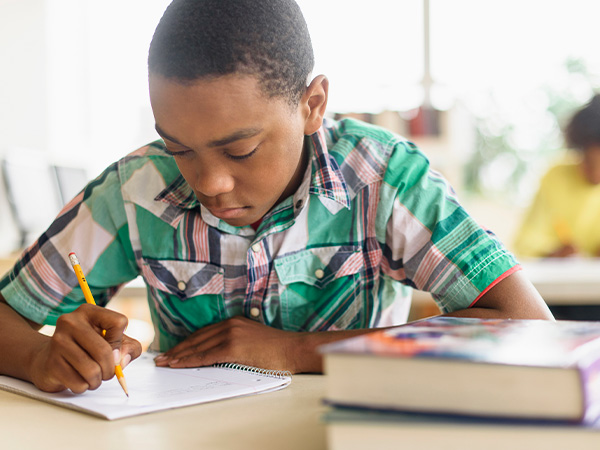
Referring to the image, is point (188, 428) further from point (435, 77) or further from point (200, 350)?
point (435, 77)

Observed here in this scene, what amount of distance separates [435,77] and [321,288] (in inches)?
175

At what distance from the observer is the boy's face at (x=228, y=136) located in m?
0.82

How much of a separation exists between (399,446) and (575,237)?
288 cm

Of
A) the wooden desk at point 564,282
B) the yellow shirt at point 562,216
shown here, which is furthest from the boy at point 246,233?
the yellow shirt at point 562,216

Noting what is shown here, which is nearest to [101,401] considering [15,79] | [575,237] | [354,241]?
[354,241]

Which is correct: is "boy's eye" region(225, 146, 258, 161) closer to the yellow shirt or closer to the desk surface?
the desk surface

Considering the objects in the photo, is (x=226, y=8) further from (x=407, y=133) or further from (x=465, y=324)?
(x=407, y=133)

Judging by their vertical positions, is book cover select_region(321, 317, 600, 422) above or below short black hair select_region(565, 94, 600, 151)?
above

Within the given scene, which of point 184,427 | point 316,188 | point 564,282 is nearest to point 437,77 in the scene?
point 564,282

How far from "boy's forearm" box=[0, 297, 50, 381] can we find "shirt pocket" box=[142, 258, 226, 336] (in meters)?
0.20

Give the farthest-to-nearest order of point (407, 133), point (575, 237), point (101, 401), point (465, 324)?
1. point (407, 133)
2. point (575, 237)
3. point (101, 401)
4. point (465, 324)

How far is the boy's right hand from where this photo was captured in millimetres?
774

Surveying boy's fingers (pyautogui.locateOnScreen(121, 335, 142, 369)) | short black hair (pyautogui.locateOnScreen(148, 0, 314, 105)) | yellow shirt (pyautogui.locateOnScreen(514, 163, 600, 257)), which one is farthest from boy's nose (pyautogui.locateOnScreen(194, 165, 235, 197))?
yellow shirt (pyautogui.locateOnScreen(514, 163, 600, 257))

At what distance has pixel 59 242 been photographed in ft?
3.62
